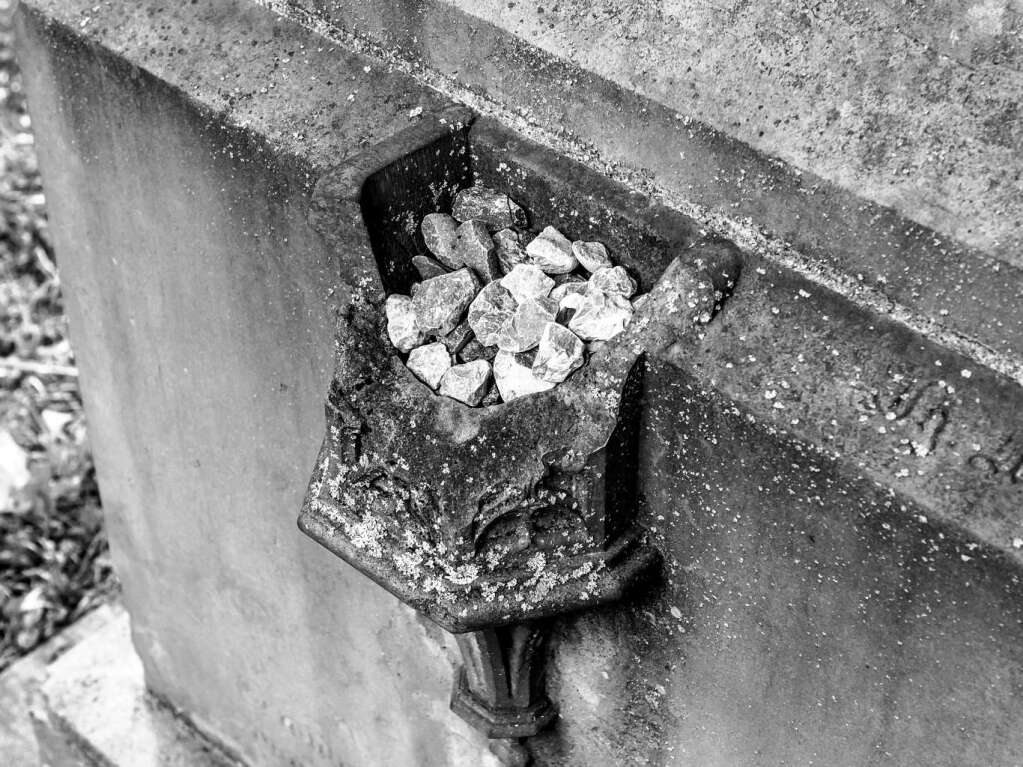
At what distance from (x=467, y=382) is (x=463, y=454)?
10 cm

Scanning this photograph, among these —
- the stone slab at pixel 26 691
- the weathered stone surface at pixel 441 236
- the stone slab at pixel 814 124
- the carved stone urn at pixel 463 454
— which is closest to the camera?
the stone slab at pixel 814 124

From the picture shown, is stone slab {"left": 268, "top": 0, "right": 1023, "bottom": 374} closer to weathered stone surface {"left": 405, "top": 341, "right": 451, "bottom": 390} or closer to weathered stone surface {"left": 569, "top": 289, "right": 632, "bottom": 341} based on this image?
weathered stone surface {"left": 569, "top": 289, "right": 632, "bottom": 341}

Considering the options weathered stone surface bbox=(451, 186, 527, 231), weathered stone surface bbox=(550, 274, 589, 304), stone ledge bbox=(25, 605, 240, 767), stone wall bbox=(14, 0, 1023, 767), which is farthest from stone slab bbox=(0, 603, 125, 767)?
weathered stone surface bbox=(550, 274, 589, 304)

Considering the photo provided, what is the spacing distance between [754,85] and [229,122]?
0.84 metres

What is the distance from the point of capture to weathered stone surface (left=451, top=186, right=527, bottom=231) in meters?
1.78

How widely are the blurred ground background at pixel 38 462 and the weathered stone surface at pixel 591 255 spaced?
2570mm

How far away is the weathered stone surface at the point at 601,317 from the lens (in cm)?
160

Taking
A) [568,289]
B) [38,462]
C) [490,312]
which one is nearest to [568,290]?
[568,289]

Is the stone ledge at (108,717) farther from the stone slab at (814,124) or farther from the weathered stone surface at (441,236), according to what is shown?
the stone slab at (814,124)

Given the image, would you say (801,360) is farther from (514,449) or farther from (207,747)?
(207,747)

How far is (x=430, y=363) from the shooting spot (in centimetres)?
165

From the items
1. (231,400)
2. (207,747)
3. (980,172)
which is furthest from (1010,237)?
(207,747)

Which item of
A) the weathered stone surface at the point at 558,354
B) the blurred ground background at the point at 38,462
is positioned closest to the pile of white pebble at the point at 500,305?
the weathered stone surface at the point at 558,354

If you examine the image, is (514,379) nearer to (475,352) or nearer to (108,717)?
(475,352)
